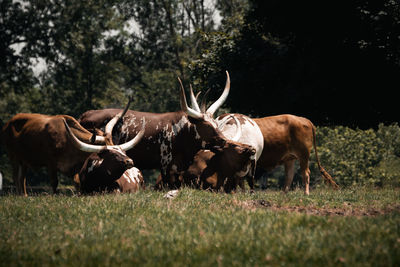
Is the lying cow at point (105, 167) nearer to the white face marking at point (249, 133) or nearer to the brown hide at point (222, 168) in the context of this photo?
the brown hide at point (222, 168)

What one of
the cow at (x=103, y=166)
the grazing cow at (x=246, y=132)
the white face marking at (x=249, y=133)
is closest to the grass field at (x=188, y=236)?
the cow at (x=103, y=166)

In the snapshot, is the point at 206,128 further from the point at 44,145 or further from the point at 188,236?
the point at 188,236

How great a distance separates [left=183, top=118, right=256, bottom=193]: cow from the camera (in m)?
9.17

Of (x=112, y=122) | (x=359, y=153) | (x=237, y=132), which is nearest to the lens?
(x=112, y=122)

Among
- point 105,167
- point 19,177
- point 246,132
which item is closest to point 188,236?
point 105,167

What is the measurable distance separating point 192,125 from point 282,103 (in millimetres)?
7646

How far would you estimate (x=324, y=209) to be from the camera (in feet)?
22.1

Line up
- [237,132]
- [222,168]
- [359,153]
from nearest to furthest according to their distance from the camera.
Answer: [222,168]
[237,132]
[359,153]

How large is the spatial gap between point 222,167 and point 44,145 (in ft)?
13.0

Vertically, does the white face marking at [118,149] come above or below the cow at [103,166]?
above

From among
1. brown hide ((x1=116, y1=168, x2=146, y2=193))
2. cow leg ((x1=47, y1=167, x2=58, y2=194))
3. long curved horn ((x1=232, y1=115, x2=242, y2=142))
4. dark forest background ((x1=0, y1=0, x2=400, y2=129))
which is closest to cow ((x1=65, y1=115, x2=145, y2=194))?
brown hide ((x1=116, y1=168, x2=146, y2=193))

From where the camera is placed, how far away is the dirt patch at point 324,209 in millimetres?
6418

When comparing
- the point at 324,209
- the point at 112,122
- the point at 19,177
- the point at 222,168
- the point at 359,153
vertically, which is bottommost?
the point at 359,153

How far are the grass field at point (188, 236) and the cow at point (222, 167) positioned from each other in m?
2.52
